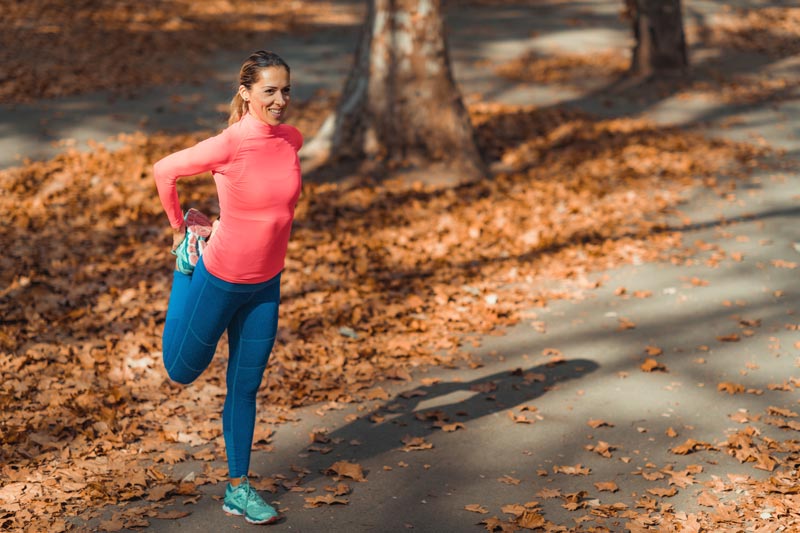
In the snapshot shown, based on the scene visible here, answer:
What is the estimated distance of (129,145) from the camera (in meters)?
11.5

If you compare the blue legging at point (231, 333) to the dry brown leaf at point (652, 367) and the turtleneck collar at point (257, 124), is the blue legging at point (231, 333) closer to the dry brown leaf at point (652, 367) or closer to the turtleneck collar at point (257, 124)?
the turtleneck collar at point (257, 124)

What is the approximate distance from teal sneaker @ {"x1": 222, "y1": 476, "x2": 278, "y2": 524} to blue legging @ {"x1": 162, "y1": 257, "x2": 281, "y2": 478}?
0.08 m

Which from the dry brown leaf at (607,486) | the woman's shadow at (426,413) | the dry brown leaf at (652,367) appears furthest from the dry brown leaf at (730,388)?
the dry brown leaf at (607,486)

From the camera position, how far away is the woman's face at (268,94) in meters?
3.99

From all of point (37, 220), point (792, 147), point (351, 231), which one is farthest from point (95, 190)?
point (792, 147)

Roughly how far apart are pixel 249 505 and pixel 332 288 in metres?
3.75

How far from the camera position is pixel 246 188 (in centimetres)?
408

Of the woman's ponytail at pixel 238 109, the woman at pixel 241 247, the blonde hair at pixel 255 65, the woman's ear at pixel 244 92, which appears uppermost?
the blonde hair at pixel 255 65

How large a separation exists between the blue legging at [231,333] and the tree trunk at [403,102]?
22.8 ft

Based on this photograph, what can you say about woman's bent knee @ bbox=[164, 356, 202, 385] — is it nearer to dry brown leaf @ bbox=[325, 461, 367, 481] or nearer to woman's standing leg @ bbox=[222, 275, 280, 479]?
woman's standing leg @ bbox=[222, 275, 280, 479]

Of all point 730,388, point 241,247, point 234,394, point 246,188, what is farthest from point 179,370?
point 730,388

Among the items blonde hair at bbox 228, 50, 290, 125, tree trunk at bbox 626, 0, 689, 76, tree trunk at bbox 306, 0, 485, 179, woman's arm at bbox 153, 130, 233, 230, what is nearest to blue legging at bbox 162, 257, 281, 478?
woman's arm at bbox 153, 130, 233, 230

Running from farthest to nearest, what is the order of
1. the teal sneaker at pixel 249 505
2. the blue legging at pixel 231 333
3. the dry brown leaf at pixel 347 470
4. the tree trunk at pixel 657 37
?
the tree trunk at pixel 657 37
the dry brown leaf at pixel 347 470
the teal sneaker at pixel 249 505
the blue legging at pixel 231 333

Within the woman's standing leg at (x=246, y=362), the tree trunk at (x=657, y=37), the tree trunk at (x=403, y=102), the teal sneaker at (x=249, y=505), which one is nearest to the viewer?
the woman's standing leg at (x=246, y=362)
